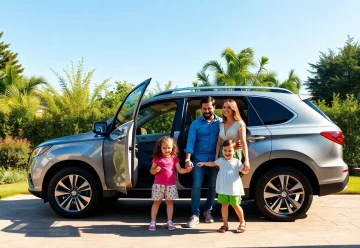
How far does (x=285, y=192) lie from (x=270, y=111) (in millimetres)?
1200

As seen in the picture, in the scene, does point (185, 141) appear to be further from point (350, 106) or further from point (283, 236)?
point (350, 106)

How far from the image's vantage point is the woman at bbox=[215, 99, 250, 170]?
16.8 ft

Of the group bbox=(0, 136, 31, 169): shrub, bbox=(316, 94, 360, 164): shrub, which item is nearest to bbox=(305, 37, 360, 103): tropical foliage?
bbox=(316, 94, 360, 164): shrub

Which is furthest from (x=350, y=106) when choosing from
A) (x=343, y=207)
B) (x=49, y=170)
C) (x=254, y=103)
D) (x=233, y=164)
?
(x=49, y=170)

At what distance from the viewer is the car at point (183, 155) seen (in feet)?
18.2

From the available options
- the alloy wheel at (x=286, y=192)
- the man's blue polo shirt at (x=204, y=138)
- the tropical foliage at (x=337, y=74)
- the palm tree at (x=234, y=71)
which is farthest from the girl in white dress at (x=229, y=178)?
the tropical foliage at (x=337, y=74)

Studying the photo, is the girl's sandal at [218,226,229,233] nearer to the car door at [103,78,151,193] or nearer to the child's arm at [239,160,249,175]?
the child's arm at [239,160,249,175]

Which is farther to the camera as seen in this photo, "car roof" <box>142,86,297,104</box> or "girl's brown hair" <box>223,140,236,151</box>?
"car roof" <box>142,86,297,104</box>

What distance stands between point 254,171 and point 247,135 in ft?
1.75

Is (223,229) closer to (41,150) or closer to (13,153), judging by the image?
(41,150)

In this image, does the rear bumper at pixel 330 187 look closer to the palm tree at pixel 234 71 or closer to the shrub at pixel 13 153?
the shrub at pixel 13 153

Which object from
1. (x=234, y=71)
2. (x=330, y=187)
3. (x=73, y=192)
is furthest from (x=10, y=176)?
(x=234, y=71)

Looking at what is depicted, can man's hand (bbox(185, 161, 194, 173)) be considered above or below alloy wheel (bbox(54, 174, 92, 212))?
above

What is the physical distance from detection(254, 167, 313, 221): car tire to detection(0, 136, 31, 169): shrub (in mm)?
9875
